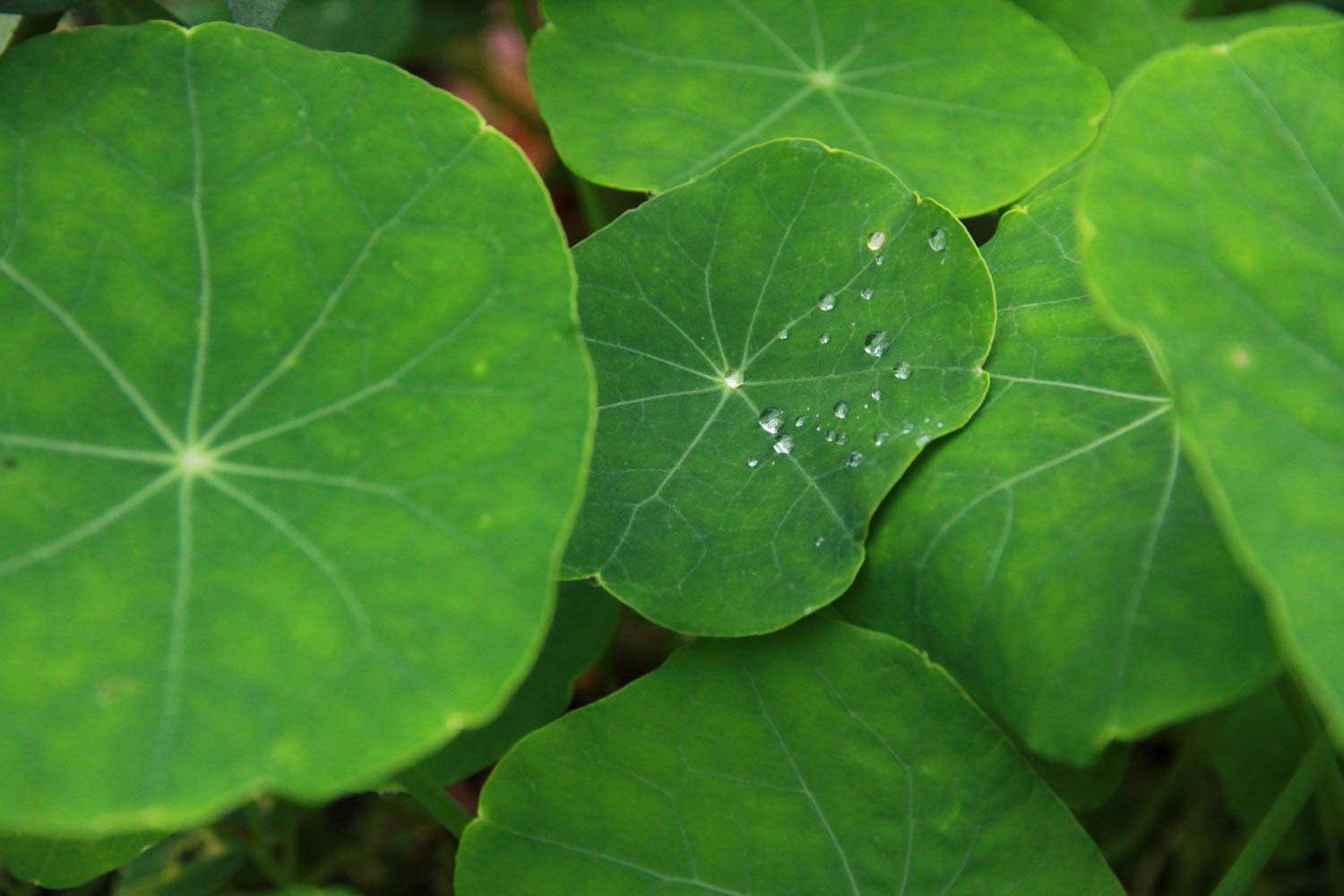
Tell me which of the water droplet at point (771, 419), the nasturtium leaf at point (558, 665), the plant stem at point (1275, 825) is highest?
the water droplet at point (771, 419)

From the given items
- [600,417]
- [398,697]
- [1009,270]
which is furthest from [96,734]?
[1009,270]

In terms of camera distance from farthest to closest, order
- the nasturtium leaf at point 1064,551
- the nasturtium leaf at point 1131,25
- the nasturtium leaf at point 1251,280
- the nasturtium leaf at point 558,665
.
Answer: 1. the nasturtium leaf at point 1131,25
2. the nasturtium leaf at point 558,665
3. the nasturtium leaf at point 1064,551
4. the nasturtium leaf at point 1251,280

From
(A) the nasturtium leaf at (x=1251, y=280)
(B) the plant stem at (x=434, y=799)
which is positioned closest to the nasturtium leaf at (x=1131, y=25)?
(A) the nasturtium leaf at (x=1251, y=280)

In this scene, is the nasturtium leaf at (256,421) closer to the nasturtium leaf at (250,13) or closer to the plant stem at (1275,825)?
the nasturtium leaf at (250,13)

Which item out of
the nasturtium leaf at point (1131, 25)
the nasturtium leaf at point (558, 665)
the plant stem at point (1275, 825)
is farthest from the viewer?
the nasturtium leaf at point (1131, 25)

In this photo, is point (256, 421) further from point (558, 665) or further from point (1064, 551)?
point (1064, 551)

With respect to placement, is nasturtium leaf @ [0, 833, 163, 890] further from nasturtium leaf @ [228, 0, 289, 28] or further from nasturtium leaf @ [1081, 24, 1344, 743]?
nasturtium leaf @ [1081, 24, 1344, 743]

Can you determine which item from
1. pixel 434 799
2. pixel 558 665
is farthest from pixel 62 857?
pixel 558 665
